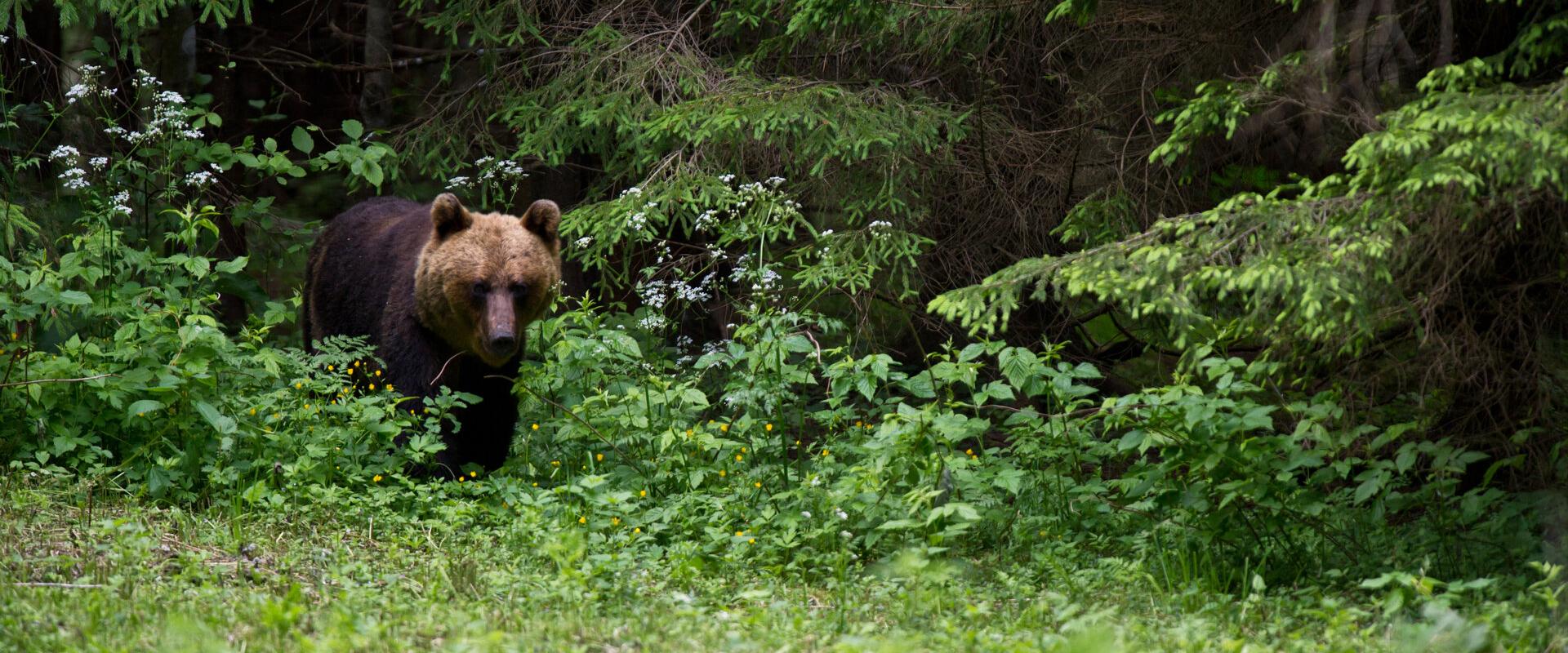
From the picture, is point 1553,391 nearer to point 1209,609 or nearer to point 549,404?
point 1209,609

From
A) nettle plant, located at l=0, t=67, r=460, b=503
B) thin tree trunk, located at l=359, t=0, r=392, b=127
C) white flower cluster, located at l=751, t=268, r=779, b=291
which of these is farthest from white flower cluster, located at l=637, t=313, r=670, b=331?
thin tree trunk, located at l=359, t=0, r=392, b=127

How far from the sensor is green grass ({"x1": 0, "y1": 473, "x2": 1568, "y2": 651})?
13.6 ft

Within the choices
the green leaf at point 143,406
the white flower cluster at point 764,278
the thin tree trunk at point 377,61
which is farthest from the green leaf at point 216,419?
the thin tree trunk at point 377,61

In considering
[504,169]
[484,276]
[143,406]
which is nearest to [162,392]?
[143,406]

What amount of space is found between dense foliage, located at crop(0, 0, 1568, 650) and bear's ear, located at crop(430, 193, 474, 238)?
412mm

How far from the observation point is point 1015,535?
19.7ft

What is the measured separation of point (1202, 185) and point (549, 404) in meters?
3.95

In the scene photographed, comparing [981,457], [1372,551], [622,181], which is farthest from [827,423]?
[622,181]

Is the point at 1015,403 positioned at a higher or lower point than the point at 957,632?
lower

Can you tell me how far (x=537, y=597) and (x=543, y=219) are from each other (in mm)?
3670

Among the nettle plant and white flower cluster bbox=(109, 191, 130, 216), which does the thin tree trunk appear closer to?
the nettle plant

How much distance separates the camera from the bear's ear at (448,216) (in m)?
7.76

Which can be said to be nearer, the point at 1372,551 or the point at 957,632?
the point at 957,632

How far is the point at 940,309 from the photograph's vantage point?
5.29 m
